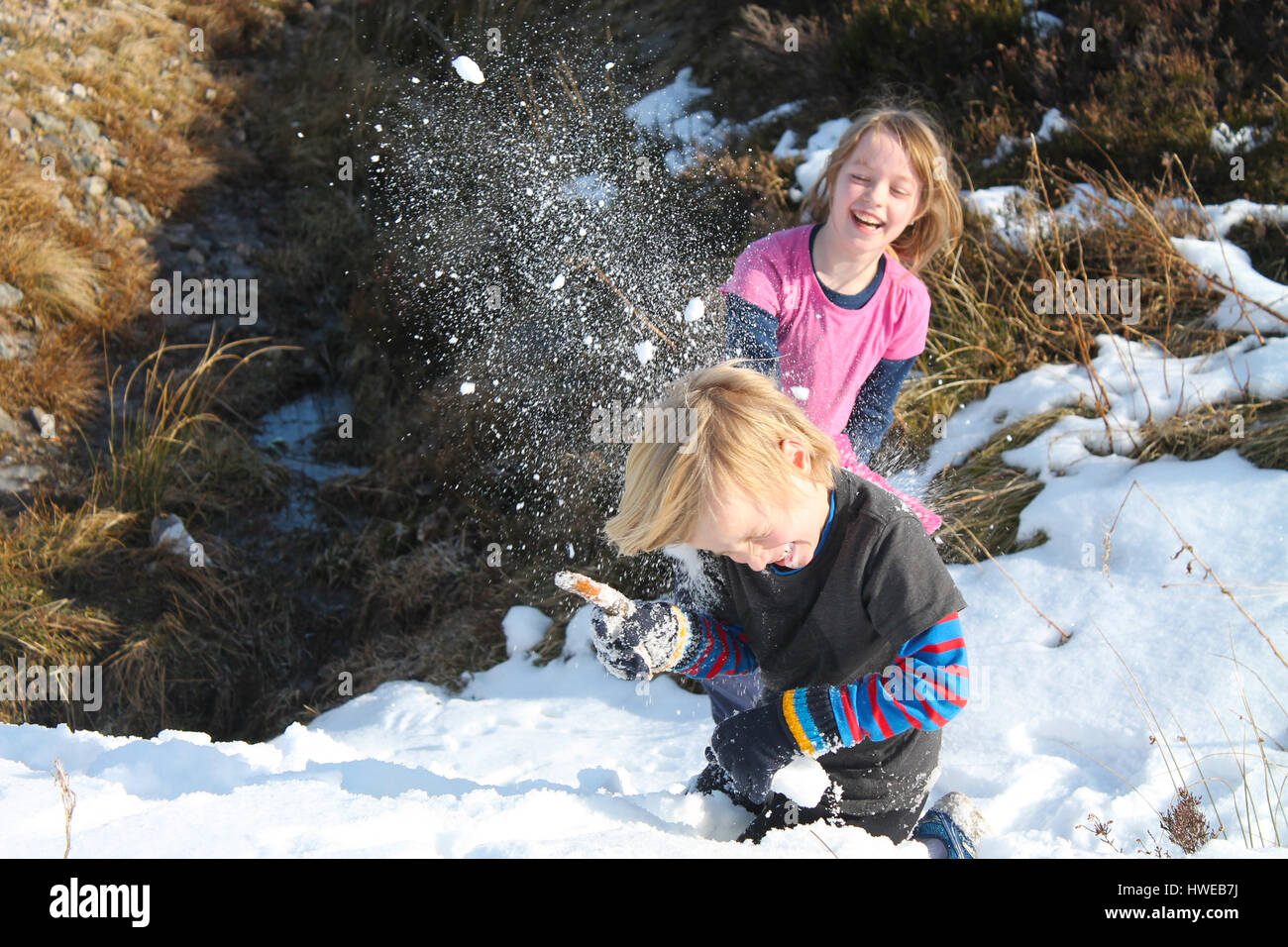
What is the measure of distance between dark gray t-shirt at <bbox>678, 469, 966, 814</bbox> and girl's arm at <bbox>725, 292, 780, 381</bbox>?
84 centimetres

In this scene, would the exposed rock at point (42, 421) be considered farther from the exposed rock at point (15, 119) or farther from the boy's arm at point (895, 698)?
the boy's arm at point (895, 698)

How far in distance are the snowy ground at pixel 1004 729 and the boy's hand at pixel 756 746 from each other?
0.45 feet

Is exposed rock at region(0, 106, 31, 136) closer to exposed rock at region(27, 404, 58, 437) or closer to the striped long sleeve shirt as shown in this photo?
exposed rock at region(27, 404, 58, 437)

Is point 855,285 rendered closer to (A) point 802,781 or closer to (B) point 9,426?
(A) point 802,781

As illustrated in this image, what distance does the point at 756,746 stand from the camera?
194 centimetres

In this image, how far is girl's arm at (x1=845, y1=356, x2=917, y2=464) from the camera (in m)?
3.04

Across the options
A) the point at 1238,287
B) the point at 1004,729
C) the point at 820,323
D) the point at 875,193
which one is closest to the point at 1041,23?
the point at 1238,287

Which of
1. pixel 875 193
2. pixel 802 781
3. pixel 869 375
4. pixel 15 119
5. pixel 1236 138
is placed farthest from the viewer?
pixel 15 119

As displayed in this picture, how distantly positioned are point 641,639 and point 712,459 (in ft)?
1.67

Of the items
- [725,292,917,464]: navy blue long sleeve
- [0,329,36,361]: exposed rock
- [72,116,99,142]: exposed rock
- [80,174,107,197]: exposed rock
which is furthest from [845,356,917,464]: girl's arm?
[72,116,99,142]: exposed rock


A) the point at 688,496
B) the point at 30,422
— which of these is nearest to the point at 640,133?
the point at 30,422

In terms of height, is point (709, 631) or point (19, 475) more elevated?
point (19, 475)

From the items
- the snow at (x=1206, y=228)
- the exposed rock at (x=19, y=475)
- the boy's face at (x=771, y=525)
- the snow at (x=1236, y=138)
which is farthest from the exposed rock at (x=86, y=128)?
the snow at (x=1236, y=138)
